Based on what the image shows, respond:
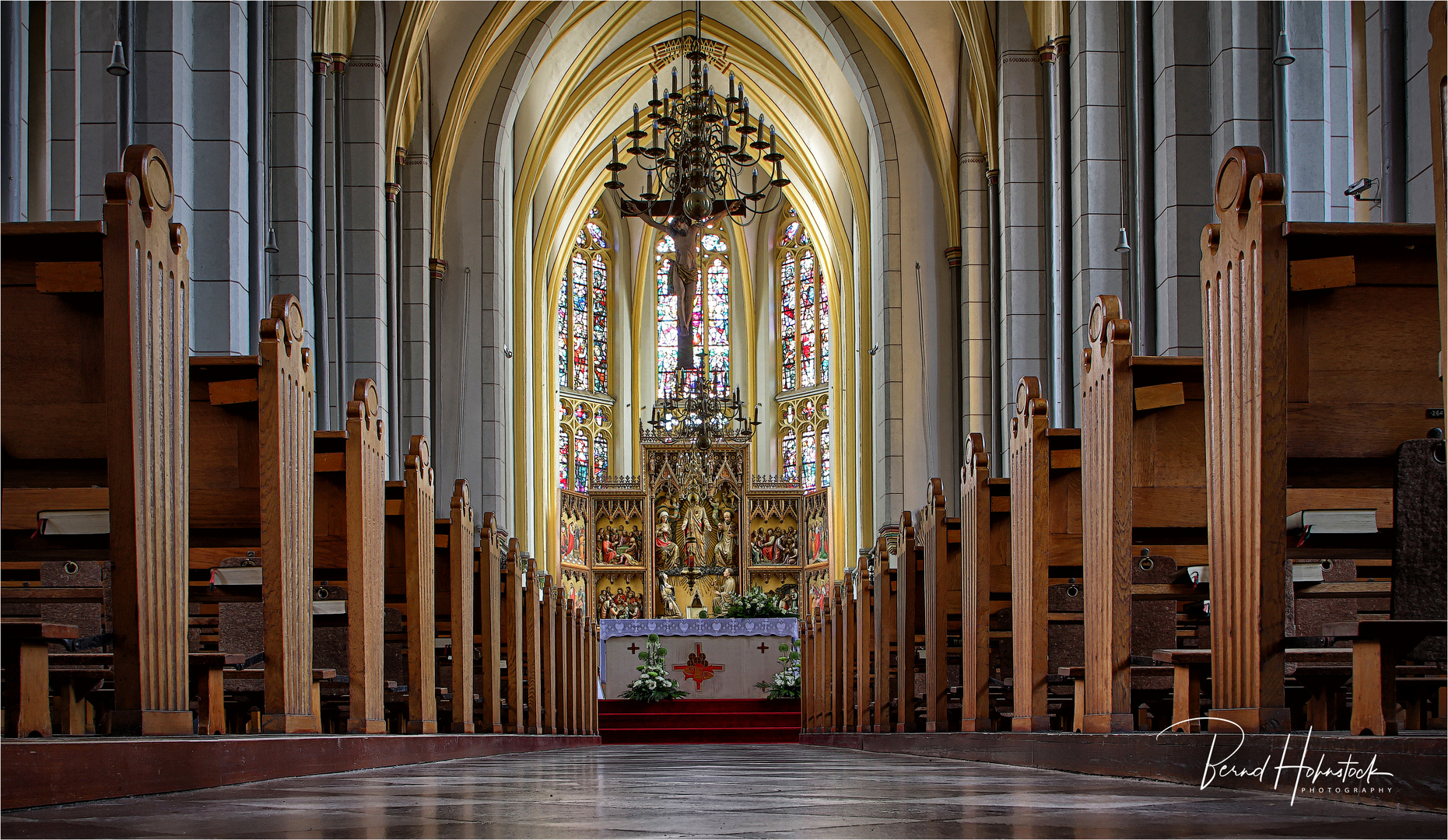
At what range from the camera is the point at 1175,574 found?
4.30 meters

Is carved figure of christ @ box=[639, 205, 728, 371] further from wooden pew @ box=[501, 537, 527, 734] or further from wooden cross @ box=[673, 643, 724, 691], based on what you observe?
wooden pew @ box=[501, 537, 527, 734]

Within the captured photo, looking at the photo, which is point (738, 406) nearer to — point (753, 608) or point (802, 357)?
point (753, 608)

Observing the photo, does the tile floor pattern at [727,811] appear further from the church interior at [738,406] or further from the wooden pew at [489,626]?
the wooden pew at [489,626]

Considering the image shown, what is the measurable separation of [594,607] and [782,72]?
939 centimetres

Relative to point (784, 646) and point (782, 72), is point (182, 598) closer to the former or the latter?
point (784, 646)

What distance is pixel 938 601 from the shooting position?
19.9ft

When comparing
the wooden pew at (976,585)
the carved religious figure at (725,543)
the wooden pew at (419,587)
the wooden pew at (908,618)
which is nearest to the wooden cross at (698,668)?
the carved religious figure at (725,543)

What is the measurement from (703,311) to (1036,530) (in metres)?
22.5

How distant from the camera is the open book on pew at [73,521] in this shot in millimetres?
3510

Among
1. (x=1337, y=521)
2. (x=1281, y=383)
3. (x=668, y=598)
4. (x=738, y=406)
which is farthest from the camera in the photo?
(x=668, y=598)

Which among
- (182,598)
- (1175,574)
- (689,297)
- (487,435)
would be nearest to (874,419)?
(487,435)

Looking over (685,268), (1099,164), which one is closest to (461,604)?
(1099,164)

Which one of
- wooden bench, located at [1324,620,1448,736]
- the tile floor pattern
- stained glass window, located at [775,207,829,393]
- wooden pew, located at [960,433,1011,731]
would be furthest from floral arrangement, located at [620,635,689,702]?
wooden bench, located at [1324,620,1448,736]

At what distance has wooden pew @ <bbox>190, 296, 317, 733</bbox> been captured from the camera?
4.11 meters
